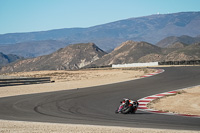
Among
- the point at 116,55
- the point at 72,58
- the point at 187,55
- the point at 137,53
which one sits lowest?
the point at 72,58

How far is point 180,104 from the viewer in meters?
17.7

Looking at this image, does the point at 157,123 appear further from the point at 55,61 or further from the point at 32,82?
the point at 55,61

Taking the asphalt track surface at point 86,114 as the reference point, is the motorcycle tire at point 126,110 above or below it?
above

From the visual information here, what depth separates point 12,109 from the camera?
16.6 m

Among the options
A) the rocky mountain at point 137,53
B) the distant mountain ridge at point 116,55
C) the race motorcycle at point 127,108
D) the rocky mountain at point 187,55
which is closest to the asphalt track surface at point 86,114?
the race motorcycle at point 127,108

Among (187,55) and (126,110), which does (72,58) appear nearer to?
(187,55)

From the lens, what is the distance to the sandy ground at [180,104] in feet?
51.9

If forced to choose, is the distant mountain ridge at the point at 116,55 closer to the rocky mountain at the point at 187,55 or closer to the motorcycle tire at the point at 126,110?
the rocky mountain at the point at 187,55

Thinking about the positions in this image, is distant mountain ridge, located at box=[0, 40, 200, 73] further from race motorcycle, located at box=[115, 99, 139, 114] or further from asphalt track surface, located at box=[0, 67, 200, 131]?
race motorcycle, located at box=[115, 99, 139, 114]

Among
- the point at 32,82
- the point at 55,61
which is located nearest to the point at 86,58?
the point at 55,61

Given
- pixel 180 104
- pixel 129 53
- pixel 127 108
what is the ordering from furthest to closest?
pixel 129 53, pixel 180 104, pixel 127 108

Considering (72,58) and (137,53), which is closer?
(137,53)

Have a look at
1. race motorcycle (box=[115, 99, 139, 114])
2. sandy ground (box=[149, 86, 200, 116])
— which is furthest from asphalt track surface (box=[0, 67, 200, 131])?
sandy ground (box=[149, 86, 200, 116])

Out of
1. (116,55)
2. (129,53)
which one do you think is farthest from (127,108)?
(116,55)
